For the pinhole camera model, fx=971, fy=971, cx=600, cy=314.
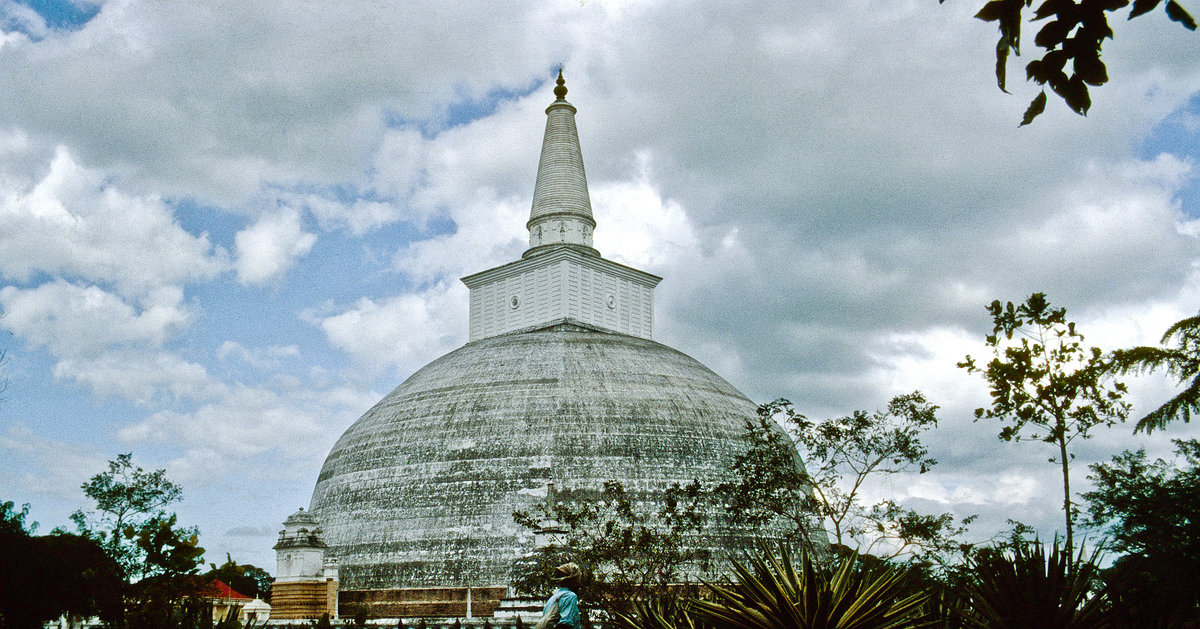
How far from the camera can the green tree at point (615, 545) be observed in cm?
2688

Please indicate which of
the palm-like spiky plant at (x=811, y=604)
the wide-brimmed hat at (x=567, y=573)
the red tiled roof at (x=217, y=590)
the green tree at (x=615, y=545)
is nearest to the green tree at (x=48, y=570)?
the red tiled roof at (x=217, y=590)

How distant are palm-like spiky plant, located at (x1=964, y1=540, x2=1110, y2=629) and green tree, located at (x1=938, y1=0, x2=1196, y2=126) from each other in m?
4.32

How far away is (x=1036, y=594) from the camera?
296 inches

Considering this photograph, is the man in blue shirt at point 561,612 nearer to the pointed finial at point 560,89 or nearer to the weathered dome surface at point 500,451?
the weathered dome surface at point 500,451

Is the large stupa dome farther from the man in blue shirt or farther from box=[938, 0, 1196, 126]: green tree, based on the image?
box=[938, 0, 1196, 126]: green tree

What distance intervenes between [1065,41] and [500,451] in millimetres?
34645

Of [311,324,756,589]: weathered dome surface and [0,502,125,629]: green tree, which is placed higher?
[311,324,756,589]: weathered dome surface

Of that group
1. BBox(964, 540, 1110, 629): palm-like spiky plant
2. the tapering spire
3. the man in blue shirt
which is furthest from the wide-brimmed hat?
the tapering spire

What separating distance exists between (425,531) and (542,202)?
65.8 feet

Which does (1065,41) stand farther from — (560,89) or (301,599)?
(560,89)

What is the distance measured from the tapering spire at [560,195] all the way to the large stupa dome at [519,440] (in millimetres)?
571

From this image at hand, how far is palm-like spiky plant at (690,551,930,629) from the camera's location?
7.48 metres

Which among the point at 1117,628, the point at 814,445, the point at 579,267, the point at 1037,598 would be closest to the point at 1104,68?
the point at 1037,598

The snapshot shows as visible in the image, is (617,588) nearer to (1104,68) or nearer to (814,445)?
(814,445)
